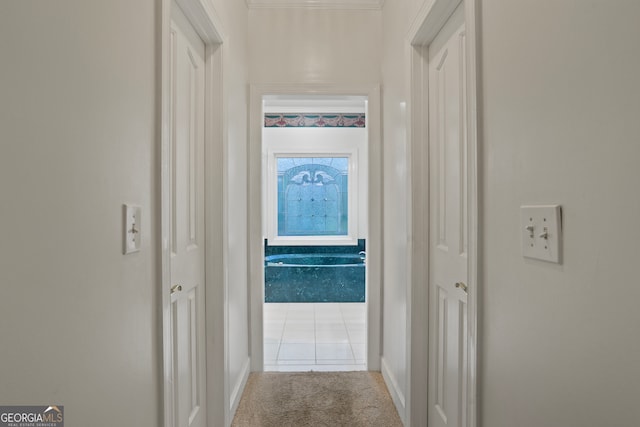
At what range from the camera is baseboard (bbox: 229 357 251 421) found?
199 cm

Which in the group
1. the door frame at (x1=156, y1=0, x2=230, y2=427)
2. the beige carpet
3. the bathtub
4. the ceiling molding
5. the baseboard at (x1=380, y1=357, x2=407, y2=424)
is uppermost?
the ceiling molding

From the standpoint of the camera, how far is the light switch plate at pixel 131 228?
2.81 feet

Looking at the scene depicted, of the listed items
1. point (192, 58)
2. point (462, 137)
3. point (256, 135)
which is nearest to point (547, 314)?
point (462, 137)

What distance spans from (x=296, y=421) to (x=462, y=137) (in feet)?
5.46

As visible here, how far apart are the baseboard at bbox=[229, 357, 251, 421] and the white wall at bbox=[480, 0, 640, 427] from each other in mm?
1411

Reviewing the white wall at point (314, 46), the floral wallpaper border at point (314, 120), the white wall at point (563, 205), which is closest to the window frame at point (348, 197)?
the floral wallpaper border at point (314, 120)

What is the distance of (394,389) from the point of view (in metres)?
2.17

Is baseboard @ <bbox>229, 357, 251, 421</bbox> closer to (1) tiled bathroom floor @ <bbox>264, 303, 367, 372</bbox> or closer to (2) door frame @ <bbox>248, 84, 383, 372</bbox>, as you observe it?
(2) door frame @ <bbox>248, 84, 383, 372</bbox>

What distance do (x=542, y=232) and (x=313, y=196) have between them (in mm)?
5258

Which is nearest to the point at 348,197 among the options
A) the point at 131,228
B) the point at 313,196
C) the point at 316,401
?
the point at 313,196

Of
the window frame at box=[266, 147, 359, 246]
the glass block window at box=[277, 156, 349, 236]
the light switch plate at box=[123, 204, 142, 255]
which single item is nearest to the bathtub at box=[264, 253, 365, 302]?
the window frame at box=[266, 147, 359, 246]

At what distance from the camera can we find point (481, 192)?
41.0 inches

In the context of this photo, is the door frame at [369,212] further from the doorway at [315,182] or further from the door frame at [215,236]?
the doorway at [315,182]

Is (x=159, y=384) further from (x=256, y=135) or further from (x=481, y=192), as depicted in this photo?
(x=256, y=135)
